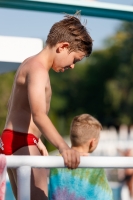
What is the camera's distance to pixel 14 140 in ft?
9.38

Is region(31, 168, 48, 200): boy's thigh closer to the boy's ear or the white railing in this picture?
the white railing

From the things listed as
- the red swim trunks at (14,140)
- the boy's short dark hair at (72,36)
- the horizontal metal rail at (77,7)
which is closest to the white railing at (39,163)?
the red swim trunks at (14,140)

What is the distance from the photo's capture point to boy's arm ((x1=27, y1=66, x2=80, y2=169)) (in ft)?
7.73

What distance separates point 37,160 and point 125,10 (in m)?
1.09

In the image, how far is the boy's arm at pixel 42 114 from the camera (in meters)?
2.36

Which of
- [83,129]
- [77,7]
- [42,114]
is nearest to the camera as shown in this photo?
[42,114]

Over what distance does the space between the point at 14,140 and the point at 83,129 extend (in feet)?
2.00

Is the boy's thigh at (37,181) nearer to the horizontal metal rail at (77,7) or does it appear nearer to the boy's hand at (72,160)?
the boy's hand at (72,160)

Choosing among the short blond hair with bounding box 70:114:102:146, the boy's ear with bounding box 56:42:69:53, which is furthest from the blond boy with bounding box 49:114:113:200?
the boy's ear with bounding box 56:42:69:53

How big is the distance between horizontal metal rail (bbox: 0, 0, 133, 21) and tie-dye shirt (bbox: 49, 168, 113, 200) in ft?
2.68

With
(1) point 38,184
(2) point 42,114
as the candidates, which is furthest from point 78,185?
(2) point 42,114

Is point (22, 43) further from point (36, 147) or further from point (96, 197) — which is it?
point (96, 197)

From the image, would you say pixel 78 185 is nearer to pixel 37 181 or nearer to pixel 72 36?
pixel 37 181

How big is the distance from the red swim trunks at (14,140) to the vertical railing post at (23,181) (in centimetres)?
54
